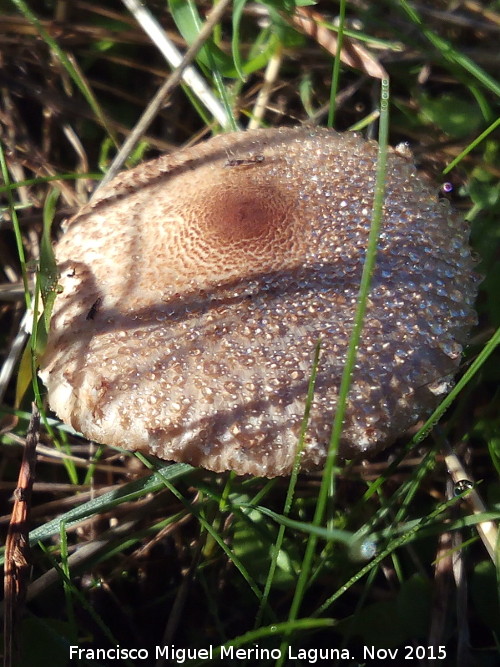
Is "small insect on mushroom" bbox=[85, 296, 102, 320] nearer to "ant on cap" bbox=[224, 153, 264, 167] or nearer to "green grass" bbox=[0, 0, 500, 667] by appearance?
"green grass" bbox=[0, 0, 500, 667]

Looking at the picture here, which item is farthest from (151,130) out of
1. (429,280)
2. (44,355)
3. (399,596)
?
(399,596)

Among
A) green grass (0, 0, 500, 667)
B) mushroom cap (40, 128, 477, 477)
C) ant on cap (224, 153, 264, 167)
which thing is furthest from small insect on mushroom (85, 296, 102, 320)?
ant on cap (224, 153, 264, 167)

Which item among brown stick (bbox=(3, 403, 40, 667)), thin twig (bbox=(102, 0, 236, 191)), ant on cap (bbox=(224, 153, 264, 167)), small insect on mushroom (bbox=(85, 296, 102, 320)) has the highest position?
thin twig (bbox=(102, 0, 236, 191))

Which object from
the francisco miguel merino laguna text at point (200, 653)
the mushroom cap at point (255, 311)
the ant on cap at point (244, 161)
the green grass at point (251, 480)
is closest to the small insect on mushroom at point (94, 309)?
the mushroom cap at point (255, 311)

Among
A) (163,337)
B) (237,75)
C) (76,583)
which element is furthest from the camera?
(237,75)

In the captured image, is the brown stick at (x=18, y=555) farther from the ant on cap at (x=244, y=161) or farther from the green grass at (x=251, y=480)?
the ant on cap at (x=244, y=161)

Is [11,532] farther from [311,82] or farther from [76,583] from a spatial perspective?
[311,82]

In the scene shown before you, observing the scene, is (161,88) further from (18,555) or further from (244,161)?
(18,555)

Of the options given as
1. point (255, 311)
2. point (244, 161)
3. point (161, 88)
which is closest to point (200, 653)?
point (255, 311)
